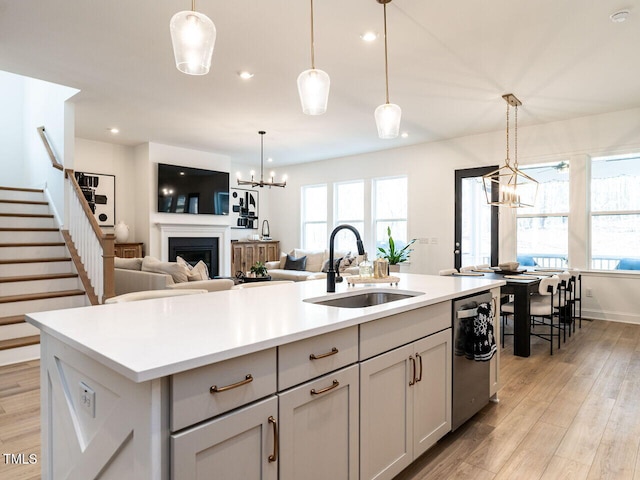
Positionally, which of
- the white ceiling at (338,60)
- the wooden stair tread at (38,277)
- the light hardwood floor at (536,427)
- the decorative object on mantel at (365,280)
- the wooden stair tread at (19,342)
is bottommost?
the light hardwood floor at (536,427)

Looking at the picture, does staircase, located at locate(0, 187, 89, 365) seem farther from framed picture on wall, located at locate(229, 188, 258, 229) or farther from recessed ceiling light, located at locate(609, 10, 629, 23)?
recessed ceiling light, located at locate(609, 10, 629, 23)

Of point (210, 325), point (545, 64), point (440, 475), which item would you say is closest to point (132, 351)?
point (210, 325)

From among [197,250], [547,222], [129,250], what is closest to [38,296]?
[129,250]

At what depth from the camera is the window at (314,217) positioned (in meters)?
8.73

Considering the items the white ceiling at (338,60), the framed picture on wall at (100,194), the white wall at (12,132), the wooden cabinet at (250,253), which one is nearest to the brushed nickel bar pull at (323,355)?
the white ceiling at (338,60)

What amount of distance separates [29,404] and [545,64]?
5.14 m

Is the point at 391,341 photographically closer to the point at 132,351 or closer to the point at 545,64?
the point at 132,351

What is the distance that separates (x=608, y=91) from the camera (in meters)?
4.47

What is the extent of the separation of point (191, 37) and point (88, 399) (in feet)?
4.57

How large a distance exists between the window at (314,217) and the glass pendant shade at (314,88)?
6.59 metres

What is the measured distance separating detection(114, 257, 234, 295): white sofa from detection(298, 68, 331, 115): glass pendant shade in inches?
94.8

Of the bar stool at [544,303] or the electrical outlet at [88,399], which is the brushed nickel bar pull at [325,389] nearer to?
the electrical outlet at [88,399]

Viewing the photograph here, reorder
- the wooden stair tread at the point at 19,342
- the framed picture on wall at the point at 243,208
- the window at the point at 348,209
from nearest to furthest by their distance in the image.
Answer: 1. the wooden stair tread at the point at 19,342
2. the window at the point at 348,209
3. the framed picture on wall at the point at 243,208

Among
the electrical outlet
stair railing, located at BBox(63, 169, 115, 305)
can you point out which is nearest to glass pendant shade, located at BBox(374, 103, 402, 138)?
the electrical outlet
